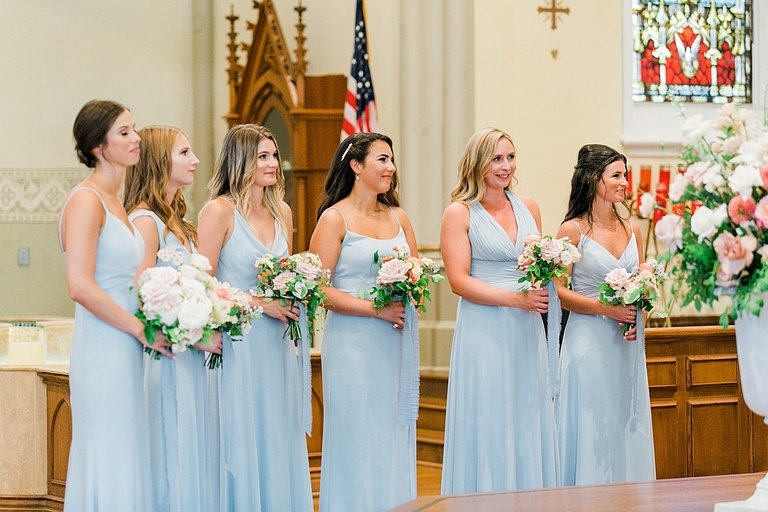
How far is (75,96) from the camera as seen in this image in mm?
10141

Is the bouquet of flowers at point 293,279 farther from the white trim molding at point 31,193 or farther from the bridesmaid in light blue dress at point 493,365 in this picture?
the white trim molding at point 31,193

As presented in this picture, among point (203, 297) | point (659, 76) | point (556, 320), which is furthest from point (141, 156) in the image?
point (659, 76)

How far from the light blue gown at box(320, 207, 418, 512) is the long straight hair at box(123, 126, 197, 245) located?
0.80m

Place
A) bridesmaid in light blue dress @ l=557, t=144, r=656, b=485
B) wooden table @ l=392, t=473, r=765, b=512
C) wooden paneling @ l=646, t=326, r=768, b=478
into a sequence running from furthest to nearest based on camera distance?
wooden paneling @ l=646, t=326, r=768, b=478 → bridesmaid in light blue dress @ l=557, t=144, r=656, b=485 → wooden table @ l=392, t=473, r=765, b=512

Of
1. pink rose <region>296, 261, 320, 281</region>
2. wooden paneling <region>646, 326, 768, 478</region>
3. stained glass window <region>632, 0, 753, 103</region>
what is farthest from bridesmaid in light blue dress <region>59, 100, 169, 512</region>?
stained glass window <region>632, 0, 753, 103</region>

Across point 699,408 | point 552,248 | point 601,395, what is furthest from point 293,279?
point 699,408

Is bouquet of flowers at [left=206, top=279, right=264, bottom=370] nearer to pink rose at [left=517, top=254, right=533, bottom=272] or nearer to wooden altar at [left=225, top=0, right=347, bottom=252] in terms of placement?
pink rose at [left=517, top=254, right=533, bottom=272]

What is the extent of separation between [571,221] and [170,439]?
2.23 metres

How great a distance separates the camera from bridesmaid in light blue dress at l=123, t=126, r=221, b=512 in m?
4.42

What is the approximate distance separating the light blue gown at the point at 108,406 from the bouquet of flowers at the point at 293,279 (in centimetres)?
77

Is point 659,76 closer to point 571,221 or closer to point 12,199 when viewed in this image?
point 571,221

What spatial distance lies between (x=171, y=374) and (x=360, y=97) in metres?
4.47

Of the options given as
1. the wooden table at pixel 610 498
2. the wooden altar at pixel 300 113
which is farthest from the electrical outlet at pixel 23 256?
the wooden table at pixel 610 498

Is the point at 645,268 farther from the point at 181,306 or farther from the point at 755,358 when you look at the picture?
the point at 755,358
